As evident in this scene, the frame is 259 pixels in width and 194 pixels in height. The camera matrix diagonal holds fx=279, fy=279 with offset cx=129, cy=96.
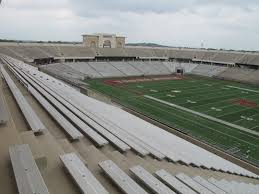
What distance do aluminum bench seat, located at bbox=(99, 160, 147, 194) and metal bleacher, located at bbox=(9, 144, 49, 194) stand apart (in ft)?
4.27

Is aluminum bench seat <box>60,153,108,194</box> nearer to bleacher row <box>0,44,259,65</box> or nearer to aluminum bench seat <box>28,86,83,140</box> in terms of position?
aluminum bench seat <box>28,86,83,140</box>

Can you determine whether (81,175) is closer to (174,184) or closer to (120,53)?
(174,184)

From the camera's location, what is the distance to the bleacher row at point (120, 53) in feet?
172

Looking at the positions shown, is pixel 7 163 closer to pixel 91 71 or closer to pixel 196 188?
pixel 196 188

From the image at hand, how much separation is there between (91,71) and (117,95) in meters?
A: 19.3

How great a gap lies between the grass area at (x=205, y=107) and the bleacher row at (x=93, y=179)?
42.9 ft

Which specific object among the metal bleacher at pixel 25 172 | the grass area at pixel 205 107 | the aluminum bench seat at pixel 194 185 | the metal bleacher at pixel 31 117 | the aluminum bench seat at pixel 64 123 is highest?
the metal bleacher at pixel 25 172

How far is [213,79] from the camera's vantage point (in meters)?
53.0

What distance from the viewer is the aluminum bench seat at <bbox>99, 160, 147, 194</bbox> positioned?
4.28 metres

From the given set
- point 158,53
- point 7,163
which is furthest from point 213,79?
point 7,163

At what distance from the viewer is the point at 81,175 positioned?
429 cm

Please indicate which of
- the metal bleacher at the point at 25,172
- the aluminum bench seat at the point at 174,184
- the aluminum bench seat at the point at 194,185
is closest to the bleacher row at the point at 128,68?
the aluminum bench seat at the point at 194,185

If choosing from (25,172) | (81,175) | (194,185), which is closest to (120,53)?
(194,185)

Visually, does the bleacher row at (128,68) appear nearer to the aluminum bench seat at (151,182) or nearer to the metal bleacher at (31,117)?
the metal bleacher at (31,117)
